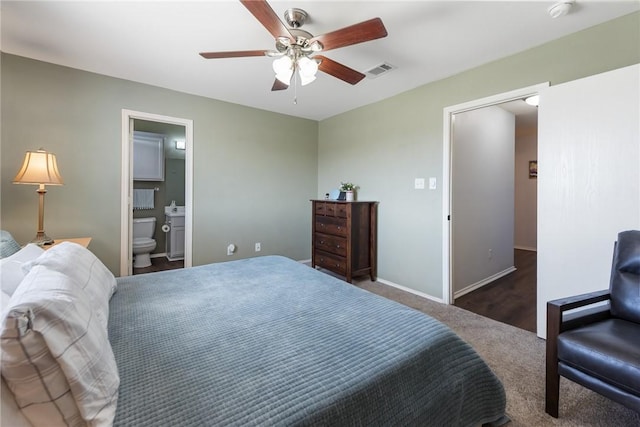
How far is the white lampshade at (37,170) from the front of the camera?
215 cm

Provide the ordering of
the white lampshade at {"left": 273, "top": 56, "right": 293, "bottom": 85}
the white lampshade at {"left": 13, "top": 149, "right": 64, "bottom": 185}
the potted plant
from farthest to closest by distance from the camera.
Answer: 1. the potted plant
2. the white lampshade at {"left": 13, "top": 149, "right": 64, "bottom": 185}
3. the white lampshade at {"left": 273, "top": 56, "right": 293, "bottom": 85}

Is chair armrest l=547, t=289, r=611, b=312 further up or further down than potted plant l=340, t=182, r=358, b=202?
further down

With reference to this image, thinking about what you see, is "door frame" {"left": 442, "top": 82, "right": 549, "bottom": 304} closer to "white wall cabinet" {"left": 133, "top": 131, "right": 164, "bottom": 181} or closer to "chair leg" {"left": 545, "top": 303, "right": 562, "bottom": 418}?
"chair leg" {"left": 545, "top": 303, "right": 562, "bottom": 418}

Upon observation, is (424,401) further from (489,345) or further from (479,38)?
(479,38)

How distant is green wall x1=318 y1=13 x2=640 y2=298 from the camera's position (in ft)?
6.68

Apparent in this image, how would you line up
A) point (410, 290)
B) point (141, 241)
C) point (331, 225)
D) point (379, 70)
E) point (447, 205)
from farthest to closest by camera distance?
point (141, 241)
point (331, 225)
point (410, 290)
point (447, 205)
point (379, 70)

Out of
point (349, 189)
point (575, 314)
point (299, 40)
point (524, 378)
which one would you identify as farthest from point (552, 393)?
point (349, 189)

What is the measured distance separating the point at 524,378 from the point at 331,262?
2332 millimetres

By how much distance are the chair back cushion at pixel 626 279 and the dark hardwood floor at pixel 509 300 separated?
3.21 ft

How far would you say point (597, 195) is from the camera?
1.92 metres

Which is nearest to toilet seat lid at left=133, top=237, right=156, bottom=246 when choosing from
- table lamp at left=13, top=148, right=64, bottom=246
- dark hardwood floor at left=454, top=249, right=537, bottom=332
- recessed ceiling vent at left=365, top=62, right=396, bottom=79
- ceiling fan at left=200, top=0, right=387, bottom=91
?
table lamp at left=13, top=148, right=64, bottom=246

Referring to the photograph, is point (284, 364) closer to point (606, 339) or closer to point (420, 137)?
point (606, 339)

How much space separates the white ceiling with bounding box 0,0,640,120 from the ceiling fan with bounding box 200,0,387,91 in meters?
0.30

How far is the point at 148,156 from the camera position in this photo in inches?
188
